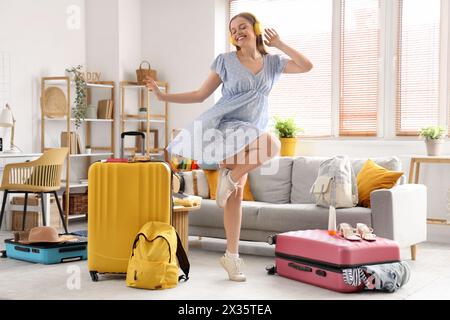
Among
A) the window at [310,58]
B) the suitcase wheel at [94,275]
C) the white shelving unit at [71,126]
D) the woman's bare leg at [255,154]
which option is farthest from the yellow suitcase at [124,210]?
the window at [310,58]

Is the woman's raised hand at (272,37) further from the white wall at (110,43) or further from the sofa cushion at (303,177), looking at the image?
the white wall at (110,43)

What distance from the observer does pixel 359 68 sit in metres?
6.80

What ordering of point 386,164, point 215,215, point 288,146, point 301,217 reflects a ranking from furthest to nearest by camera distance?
point 288,146
point 215,215
point 386,164
point 301,217

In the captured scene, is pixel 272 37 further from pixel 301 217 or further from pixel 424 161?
pixel 424 161

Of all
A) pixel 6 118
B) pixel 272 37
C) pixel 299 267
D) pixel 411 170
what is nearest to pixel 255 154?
pixel 272 37

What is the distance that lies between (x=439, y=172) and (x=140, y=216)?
129 inches

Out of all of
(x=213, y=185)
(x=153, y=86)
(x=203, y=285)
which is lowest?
(x=203, y=285)

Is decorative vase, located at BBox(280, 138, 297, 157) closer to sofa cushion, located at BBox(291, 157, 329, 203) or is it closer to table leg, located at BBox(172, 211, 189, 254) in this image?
sofa cushion, located at BBox(291, 157, 329, 203)

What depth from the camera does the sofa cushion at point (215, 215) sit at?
5090mm

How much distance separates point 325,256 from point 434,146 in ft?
8.31

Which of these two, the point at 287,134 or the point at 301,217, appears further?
the point at 287,134

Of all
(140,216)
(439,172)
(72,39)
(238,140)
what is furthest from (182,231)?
(72,39)

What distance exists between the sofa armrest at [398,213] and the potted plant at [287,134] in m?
1.98
